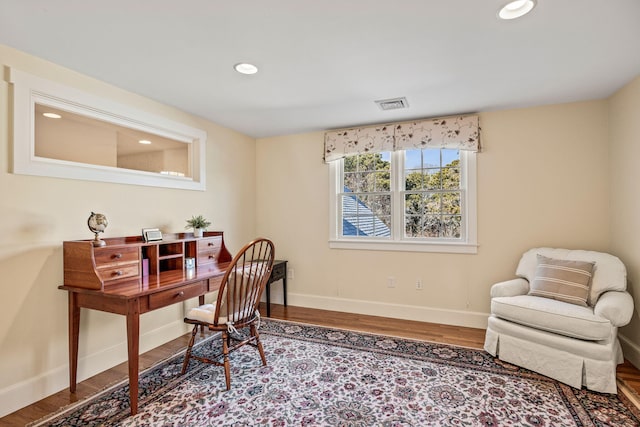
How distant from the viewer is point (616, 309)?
219cm

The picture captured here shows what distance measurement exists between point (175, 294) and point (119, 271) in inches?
16.8

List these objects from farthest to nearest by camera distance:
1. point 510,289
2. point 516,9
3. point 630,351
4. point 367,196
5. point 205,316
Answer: point 367,196
point 510,289
point 630,351
point 205,316
point 516,9

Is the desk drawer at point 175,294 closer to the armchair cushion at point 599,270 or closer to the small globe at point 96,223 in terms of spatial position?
the small globe at point 96,223

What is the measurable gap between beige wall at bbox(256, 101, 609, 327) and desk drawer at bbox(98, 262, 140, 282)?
2.15 meters

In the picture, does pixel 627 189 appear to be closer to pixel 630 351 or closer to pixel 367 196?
pixel 630 351

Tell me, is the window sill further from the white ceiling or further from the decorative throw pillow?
the white ceiling

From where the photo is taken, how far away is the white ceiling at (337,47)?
1.67m

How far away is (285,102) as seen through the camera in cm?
304

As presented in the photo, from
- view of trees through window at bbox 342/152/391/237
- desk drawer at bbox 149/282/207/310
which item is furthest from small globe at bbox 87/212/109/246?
view of trees through window at bbox 342/152/391/237

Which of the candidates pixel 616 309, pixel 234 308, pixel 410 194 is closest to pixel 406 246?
pixel 410 194

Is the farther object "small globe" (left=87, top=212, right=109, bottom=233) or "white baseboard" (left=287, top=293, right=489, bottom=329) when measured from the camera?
"white baseboard" (left=287, top=293, right=489, bottom=329)

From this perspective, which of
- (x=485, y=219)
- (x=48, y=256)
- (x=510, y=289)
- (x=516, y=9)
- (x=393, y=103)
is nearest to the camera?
(x=516, y=9)

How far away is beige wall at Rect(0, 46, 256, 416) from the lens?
6.54 ft

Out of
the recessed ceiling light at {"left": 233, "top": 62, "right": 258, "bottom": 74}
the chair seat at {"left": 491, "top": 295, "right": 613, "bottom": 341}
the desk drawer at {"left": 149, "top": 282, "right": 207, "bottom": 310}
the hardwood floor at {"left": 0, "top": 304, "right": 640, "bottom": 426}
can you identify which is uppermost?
the recessed ceiling light at {"left": 233, "top": 62, "right": 258, "bottom": 74}
